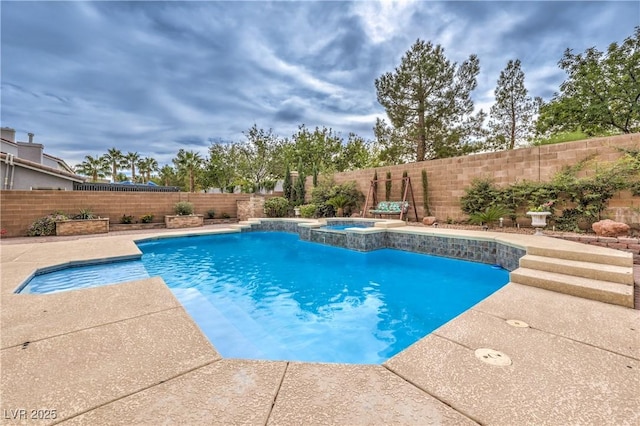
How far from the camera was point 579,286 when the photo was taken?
3004 mm

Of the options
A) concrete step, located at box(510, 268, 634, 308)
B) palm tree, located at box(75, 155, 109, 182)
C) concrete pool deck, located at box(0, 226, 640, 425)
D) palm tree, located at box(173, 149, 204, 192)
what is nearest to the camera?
concrete pool deck, located at box(0, 226, 640, 425)

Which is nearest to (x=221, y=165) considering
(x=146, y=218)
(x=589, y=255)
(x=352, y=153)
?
(x=352, y=153)

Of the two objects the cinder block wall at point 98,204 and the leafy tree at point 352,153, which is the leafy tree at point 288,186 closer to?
the cinder block wall at point 98,204

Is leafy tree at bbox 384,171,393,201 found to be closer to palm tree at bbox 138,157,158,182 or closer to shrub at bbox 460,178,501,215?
shrub at bbox 460,178,501,215

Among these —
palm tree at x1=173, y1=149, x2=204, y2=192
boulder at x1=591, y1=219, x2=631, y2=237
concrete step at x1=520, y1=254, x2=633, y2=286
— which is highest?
palm tree at x1=173, y1=149, x2=204, y2=192

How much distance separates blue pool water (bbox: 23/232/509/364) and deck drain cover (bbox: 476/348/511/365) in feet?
3.59

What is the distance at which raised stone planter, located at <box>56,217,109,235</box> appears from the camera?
915 cm

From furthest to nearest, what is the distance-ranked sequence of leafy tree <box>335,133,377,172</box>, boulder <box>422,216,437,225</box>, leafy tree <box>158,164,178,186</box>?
leafy tree <box>158,164,178,186</box> < leafy tree <box>335,133,377,172</box> < boulder <box>422,216,437,225</box>

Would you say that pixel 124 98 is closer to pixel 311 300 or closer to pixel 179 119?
pixel 179 119

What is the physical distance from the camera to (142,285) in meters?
3.30

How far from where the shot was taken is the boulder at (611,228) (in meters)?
5.18

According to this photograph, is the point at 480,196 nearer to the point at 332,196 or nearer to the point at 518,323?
the point at 332,196

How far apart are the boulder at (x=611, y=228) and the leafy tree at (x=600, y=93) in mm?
10159

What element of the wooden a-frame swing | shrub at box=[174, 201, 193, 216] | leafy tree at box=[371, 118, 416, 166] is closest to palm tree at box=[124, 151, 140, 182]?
shrub at box=[174, 201, 193, 216]
